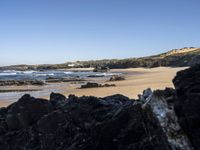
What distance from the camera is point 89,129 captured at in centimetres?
902

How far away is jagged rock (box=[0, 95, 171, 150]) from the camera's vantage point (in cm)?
752

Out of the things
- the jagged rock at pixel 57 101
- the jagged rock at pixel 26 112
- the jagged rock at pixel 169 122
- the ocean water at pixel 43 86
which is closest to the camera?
the jagged rock at pixel 169 122

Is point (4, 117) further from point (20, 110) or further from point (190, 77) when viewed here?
point (190, 77)

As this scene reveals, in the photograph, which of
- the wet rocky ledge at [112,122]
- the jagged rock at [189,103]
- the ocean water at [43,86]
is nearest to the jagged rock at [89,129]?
the wet rocky ledge at [112,122]

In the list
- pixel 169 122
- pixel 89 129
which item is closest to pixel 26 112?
pixel 89 129

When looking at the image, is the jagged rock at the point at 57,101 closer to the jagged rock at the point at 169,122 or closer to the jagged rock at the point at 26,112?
the jagged rock at the point at 26,112

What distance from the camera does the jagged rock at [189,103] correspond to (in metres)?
7.18

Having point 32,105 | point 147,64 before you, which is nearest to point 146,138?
point 32,105

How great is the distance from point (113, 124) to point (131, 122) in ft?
1.63

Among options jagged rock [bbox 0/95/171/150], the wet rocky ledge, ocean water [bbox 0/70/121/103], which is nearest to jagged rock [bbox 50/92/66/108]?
the wet rocky ledge

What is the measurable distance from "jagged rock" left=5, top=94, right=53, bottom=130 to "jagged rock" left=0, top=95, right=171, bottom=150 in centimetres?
3

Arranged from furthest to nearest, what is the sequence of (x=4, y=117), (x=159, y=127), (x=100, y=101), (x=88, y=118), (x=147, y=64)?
(x=147, y=64)
(x=4, y=117)
(x=100, y=101)
(x=88, y=118)
(x=159, y=127)

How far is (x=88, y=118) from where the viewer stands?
31.8 ft

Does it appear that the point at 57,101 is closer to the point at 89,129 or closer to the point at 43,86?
the point at 89,129
